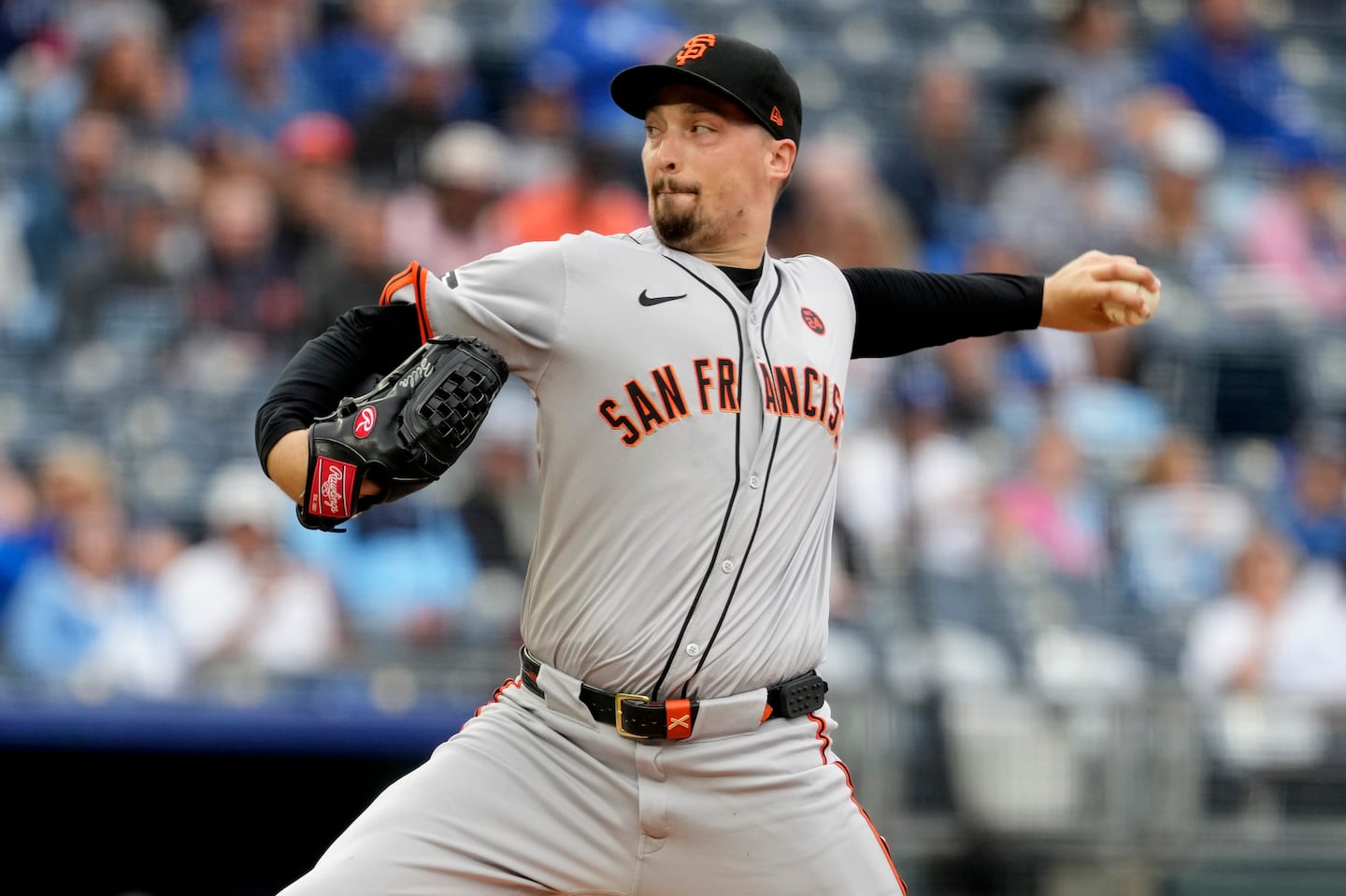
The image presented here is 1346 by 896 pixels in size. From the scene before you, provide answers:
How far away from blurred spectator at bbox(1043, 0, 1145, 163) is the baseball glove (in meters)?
7.34

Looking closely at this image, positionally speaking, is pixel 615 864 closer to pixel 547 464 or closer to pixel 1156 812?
pixel 547 464

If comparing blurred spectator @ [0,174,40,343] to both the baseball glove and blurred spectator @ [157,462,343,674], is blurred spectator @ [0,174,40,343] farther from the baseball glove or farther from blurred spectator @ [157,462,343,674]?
the baseball glove

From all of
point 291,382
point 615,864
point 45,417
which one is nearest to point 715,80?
point 291,382

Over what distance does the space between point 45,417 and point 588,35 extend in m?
3.55

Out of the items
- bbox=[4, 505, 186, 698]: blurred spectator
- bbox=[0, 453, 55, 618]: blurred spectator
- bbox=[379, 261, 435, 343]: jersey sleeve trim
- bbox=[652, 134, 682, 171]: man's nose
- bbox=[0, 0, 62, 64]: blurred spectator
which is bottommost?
bbox=[4, 505, 186, 698]: blurred spectator

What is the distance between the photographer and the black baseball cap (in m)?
3.32

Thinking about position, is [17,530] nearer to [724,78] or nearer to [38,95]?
[38,95]

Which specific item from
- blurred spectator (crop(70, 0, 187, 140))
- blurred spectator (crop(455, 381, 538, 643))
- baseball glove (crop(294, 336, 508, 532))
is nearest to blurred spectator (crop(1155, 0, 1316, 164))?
blurred spectator (crop(455, 381, 538, 643))

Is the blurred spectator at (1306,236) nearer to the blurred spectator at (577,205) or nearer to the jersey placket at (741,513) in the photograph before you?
the blurred spectator at (577,205)

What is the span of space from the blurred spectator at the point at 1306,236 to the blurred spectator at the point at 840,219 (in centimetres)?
206

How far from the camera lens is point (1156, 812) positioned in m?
6.27

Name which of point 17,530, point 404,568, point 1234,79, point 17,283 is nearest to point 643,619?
point 404,568

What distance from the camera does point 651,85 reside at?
11.1 feet

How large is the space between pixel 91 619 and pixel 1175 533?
4.27 meters
